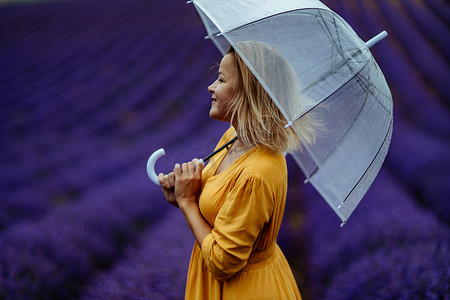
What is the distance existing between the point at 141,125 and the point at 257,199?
2.05 metres

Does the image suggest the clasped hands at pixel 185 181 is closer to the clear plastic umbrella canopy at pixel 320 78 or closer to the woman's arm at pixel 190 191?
the woman's arm at pixel 190 191

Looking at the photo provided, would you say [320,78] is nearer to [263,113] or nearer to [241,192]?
[263,113]

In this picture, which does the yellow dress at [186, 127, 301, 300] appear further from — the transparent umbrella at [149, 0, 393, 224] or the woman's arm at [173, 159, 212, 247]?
the transparent umbrella at [149, 0, 393, 224]

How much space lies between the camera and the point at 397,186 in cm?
229

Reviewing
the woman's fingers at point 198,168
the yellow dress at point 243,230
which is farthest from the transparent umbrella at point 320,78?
the woman's fingers at point 198,168

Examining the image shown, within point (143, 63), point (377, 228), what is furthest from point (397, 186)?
point (143, 63)

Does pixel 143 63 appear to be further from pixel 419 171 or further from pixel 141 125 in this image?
pixel 419 171

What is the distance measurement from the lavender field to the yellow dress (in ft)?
0.87

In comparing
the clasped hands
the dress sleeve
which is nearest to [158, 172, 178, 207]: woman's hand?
the clasped hands

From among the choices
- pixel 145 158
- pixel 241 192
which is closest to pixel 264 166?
pixel 241 192

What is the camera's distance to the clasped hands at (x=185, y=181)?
3.18ft

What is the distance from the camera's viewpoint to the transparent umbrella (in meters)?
0.85

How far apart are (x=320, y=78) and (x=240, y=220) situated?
0.40 meters

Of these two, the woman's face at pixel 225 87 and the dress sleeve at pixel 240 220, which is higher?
the woman's face at pixel 225 87
